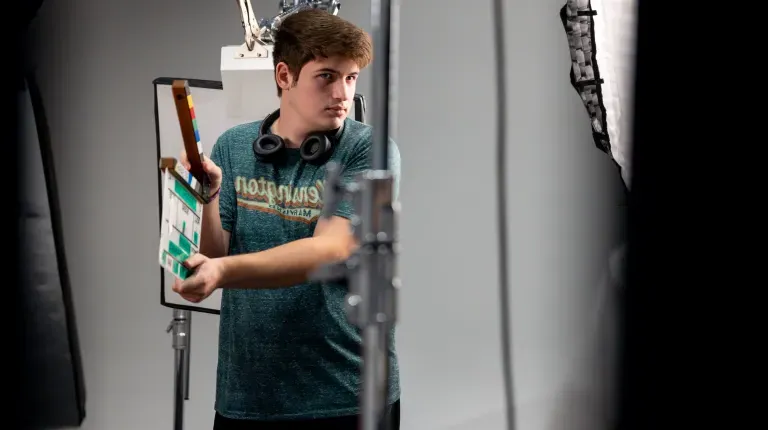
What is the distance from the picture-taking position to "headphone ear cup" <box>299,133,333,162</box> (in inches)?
42.3

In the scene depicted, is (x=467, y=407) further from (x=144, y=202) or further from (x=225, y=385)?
(x=225, y=385)

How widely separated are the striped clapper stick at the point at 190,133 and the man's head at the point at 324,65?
17cm

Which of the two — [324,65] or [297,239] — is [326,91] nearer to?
[324,65]

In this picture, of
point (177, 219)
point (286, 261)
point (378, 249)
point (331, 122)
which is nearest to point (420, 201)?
point (331, 122)

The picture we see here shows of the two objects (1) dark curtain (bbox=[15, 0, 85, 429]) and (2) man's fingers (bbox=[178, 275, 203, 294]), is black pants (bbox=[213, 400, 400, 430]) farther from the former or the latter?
(1) dark curtain (bbox=[15, 0, 85, 429])

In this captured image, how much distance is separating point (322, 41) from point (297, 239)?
0.26 m

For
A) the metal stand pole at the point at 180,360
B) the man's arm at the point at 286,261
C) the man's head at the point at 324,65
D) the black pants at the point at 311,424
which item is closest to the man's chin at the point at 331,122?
the man's head at the point at 324,65

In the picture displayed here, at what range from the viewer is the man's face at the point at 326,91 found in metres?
1.08

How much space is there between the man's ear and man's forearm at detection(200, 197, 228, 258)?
0.60 feet

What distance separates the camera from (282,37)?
1.12m

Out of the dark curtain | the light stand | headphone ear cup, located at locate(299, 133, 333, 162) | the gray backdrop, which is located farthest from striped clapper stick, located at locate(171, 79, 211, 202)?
the gray backdrop

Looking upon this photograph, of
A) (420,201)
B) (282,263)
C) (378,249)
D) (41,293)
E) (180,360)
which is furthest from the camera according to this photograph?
(420,201)

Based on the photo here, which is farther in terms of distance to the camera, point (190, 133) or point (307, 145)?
point (307, 145)

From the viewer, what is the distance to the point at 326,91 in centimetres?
108
